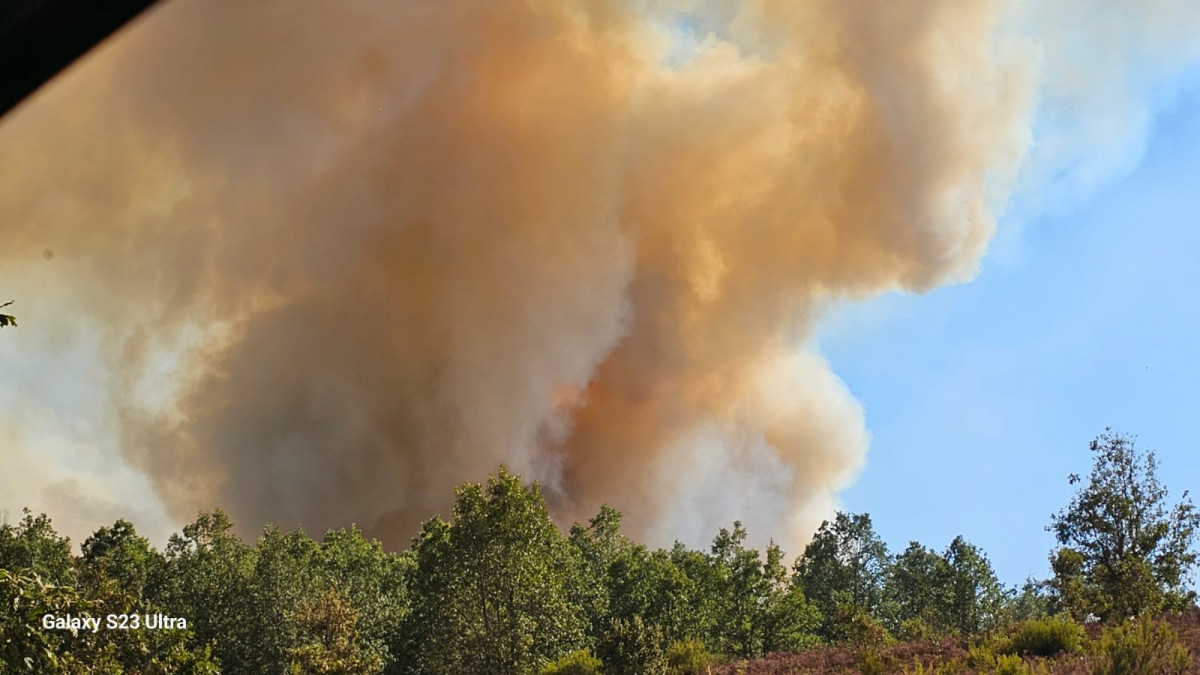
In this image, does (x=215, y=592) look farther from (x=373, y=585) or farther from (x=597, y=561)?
(x=597, y=561)

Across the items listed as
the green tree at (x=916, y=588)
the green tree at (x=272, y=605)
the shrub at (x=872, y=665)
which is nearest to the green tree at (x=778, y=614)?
the green tree at (x=916, y=588)

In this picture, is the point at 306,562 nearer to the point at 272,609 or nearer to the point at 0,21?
the point at 272,609

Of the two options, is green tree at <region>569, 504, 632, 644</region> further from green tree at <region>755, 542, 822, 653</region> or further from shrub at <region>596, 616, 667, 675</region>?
shrub at <region>596, 616, 667, 675</region>

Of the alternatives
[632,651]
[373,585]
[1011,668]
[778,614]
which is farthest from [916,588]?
[1011,668]

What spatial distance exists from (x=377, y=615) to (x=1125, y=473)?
38.4 meters

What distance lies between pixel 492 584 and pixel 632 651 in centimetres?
1050

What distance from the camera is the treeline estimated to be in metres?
24.6

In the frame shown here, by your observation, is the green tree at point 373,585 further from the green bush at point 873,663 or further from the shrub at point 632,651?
the green bush at point 873,663

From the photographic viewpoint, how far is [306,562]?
56.3 m

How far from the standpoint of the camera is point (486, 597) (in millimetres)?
34000

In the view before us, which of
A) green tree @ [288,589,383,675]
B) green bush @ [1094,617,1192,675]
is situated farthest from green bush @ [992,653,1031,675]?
green tree @ [288,589,383,675]

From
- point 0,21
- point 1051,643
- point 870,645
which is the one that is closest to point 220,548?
point 870,645

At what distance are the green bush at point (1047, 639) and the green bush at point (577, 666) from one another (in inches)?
471

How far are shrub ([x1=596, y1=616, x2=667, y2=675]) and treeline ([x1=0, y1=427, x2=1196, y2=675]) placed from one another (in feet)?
0.13
